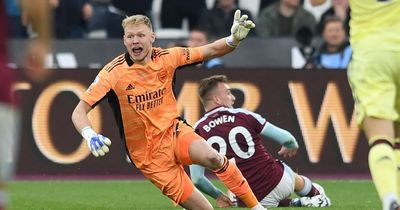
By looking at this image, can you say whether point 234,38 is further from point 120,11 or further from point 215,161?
point 120,11

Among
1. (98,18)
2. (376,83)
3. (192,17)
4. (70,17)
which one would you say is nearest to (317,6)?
(192,17)

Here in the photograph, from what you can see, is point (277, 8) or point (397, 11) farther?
point (277, 8)

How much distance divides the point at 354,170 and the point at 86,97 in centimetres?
622

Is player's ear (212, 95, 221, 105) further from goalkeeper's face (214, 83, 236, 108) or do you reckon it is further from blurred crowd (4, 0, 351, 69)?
blurred crowd (4, 0, 351, 69)

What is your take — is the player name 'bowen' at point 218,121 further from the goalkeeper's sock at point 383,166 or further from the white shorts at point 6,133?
the white shorts at point 6,133

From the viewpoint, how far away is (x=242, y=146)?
A: 11.1 metres

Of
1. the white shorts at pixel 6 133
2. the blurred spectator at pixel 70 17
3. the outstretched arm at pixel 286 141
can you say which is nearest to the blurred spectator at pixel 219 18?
the blurred spectator at pixel 70 17

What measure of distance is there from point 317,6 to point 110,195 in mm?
6612

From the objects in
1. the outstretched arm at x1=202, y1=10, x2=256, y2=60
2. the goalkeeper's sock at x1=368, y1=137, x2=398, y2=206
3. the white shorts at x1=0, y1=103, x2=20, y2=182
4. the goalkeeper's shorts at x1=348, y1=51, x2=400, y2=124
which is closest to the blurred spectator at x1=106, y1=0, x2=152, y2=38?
the outstretched arm at x1=202, y1=10, x2=256, y2=60

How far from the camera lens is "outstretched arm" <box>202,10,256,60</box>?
384 inches

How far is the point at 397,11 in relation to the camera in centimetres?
747

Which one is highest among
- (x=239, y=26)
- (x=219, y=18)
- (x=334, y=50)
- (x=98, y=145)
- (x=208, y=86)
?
(x=239, y=26)

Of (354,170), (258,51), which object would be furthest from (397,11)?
(258,51)

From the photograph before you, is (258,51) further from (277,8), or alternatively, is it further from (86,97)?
(86,97)
